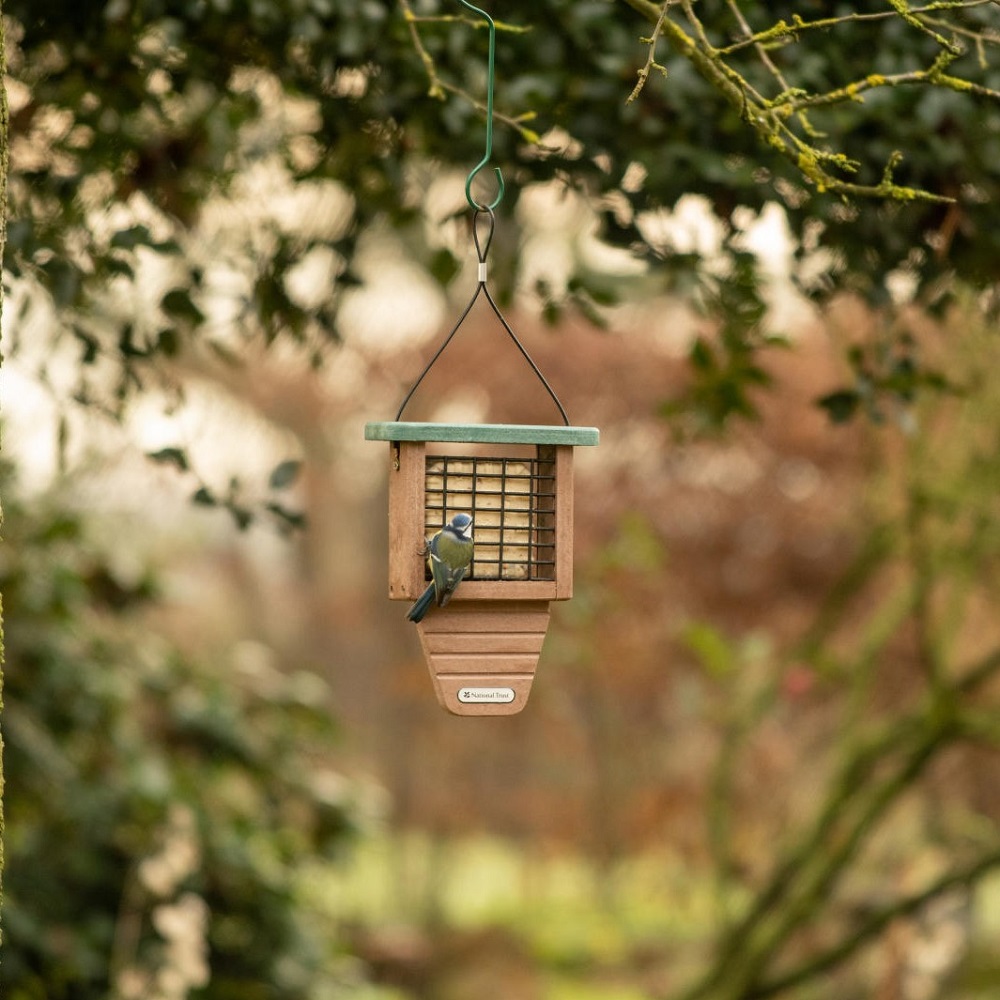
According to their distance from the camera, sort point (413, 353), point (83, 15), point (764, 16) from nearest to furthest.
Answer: point (764, 16), point (83, 15), point (413, 353)

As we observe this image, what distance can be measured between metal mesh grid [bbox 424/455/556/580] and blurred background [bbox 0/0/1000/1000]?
0.49 m

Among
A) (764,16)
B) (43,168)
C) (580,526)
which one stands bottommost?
(580,526)

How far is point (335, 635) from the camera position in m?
7.37

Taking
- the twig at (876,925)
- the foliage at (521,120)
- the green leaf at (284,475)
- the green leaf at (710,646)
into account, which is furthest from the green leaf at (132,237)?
Result: the twig at (876,925)

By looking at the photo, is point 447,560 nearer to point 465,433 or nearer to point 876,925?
point 465,433

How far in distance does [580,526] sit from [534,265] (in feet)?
4.51

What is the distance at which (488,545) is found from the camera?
1825 millimetres

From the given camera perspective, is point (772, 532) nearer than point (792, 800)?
Yes

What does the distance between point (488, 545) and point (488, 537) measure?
0.02 meters

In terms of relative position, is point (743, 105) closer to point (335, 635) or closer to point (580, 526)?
point (580, 526)

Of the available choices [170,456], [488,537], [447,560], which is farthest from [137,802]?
[447,560]

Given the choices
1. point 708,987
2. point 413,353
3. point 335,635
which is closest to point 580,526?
point 413,353

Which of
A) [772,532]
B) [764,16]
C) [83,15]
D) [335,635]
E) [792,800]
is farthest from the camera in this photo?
[335,635]

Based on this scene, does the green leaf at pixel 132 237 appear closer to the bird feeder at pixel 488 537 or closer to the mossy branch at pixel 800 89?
the bird feeder at pixel 488 537
